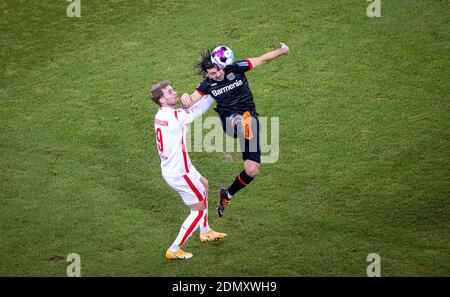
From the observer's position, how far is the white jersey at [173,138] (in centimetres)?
828

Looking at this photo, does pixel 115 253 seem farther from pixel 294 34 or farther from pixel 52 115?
pixel 294 34

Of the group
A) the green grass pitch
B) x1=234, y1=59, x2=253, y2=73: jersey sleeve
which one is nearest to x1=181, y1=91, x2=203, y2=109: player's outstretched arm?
x1=234, y1=59, x2=253, y2=73: jersey sleeve

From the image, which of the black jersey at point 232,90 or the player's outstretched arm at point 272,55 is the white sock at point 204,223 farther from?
the player's outstretched arm at point 272,55

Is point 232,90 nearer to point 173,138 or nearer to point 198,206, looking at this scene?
point 173,138

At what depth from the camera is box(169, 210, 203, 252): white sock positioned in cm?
856

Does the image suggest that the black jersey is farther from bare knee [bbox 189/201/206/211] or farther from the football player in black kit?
bare knee [bbox 189/201/206/211]

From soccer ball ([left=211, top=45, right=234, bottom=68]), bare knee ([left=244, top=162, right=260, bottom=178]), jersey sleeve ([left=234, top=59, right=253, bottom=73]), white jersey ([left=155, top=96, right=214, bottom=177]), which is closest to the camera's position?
white jersey ([left=155, top=96, right=214, bottom=177])

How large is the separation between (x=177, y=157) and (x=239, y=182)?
1271 millimetres

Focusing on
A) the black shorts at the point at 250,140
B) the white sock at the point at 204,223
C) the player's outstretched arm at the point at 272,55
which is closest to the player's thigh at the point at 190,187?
the white sock at the point at 204,223

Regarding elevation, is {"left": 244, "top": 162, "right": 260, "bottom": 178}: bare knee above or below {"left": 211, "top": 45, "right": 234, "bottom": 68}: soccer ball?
below

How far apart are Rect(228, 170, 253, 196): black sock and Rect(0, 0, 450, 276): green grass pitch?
419mm

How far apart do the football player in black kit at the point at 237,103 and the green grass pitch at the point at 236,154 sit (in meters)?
0.61

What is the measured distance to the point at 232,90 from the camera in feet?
31.1

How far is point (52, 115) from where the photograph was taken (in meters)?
11.7
